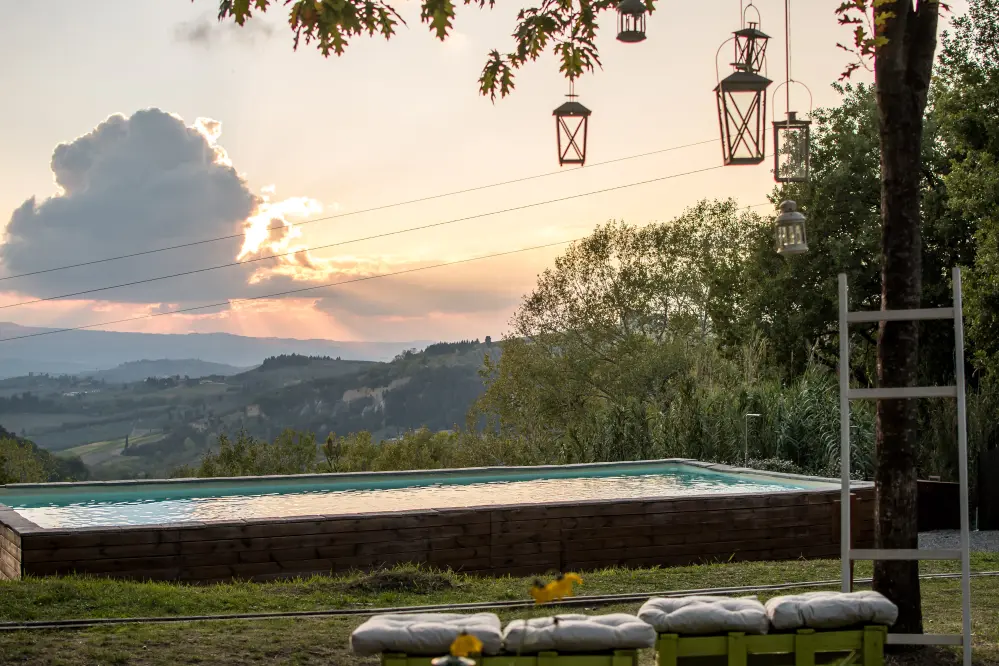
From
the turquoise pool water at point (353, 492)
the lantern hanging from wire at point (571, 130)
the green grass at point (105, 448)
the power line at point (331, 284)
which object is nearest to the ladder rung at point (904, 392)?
the lantern hanging from wire at point (571, 130)

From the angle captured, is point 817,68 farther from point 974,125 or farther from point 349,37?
point 349,37

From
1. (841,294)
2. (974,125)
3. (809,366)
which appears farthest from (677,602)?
(974,125)

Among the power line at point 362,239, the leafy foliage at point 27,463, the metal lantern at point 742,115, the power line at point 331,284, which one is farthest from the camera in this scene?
the power line at point 331,284

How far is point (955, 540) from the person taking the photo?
10.2 m

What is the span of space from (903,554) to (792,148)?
89.1 inches

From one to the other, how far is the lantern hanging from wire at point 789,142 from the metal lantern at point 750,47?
45cm

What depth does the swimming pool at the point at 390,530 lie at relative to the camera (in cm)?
741

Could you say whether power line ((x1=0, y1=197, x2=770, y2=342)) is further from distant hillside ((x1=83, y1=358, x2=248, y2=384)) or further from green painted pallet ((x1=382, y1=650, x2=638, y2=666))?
green painted pallet ((x1=382, y1=650, x2=638, y2=666))

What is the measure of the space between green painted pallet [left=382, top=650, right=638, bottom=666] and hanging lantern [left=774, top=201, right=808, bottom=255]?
3385 millimetres

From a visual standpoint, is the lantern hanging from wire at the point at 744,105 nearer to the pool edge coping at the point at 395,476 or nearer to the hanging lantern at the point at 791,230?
the hanging lantern at the point at 791,230

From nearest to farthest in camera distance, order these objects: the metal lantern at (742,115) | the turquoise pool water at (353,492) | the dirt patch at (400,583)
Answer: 1. the metal lantern at (742,115)
2. the dirt patch at (400,583)
3. the turquoise pool water at (353,492)

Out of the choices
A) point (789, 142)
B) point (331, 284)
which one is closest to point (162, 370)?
point (331, 284)

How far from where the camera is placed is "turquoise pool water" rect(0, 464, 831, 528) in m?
10.6

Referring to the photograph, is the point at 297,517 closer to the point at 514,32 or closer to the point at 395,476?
the point at 514,32
